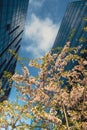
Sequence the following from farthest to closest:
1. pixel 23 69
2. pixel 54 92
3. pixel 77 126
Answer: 1. pixel 23 69
2. pixel 54 92
3. pixel 77 126

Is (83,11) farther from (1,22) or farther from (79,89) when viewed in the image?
(79,89)

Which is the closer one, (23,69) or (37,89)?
(37,89)

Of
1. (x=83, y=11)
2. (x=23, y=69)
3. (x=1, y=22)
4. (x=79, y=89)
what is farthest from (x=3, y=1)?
(x=79, y=89)

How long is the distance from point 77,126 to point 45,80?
10.7 ft

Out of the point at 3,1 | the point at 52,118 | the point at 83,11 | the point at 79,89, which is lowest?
the point at 83,11

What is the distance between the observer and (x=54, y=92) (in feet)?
45.6

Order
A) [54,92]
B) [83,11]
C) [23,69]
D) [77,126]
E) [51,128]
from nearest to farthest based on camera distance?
[77,126] < [51,128] < [54,92] < [23,69] < [83,11]

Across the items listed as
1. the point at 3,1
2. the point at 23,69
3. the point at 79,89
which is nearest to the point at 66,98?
the point at 79,89

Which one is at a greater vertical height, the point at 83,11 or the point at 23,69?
the point at 23,69

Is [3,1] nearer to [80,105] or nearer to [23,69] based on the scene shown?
[23,69]

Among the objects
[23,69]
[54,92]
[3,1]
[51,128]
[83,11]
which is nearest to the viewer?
[51,128]

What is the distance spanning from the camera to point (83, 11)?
59.4 m

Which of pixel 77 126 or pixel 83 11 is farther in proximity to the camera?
pixel 83 11

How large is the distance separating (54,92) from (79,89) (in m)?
1.39
